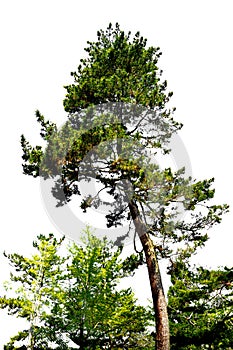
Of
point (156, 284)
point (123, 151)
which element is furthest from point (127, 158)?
point (156, 284)

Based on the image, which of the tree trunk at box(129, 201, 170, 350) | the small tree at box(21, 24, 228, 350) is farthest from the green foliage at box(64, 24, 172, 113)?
the tree trunk at box(129, 201, 170, 350)

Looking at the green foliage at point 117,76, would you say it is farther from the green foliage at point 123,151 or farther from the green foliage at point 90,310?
the green foliage at point 90,310

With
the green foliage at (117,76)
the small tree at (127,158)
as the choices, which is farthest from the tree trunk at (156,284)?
the green foliage at (117,76)

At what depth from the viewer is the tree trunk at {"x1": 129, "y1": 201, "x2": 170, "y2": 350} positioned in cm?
923

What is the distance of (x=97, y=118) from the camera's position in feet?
37.0

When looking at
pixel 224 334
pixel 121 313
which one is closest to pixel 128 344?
pixel 121 313

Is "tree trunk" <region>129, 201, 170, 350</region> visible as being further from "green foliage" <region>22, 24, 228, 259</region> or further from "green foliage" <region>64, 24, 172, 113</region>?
"green foliage" <region>64, 24, 172, 113</region>

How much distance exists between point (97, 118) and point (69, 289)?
9.98m

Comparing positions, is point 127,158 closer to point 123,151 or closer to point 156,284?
point 123,151

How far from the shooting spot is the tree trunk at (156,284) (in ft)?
30.3

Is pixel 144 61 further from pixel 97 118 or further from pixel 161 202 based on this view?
pixel 161 202

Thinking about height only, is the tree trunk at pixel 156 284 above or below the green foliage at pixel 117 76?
below

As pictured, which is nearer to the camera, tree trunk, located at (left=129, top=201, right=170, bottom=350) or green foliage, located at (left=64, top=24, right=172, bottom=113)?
tree trunk, located at (left=129, top=201, right=170, bottom=350)

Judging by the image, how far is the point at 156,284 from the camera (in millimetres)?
10078
